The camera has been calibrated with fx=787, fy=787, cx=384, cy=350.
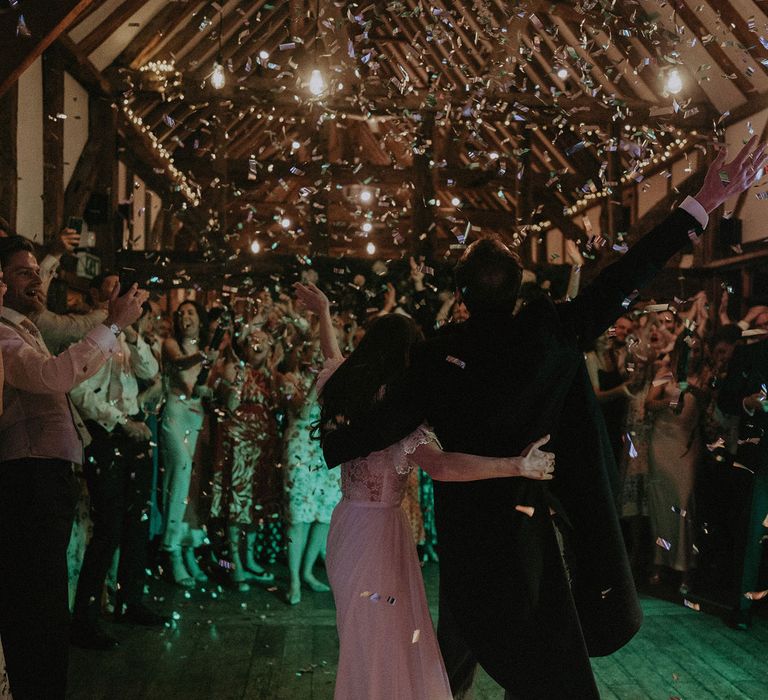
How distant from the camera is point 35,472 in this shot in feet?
8.48

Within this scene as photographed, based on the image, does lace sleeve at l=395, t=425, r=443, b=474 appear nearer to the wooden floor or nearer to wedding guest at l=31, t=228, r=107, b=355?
the wooden floor

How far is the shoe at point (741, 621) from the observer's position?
164 inches

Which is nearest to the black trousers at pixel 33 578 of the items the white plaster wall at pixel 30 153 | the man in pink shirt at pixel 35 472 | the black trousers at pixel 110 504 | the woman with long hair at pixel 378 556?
the man in pink shirt at pixel 35 472

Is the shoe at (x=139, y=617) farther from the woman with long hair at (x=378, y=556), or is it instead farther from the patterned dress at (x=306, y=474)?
the woman with long hair at (x=378, y=556)

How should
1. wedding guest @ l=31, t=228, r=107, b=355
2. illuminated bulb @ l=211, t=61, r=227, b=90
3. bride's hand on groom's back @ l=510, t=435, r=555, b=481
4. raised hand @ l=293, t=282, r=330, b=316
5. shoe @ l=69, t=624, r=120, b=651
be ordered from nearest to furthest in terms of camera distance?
bride's hand on groom's back @ l=510, t=435, r=555, b=481 < raised hand @ l=293, t=282, r=330, b=316 < wedding guest @ l=31, t=228, r=107, b=355 < shoe @ l=69, t=624, r=120, b=651 < illuminated bulb @ l=211, t=61, r=227, b=90

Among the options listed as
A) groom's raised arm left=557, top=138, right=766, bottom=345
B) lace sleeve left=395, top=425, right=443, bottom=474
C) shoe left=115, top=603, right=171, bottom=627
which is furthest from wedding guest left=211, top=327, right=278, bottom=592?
groom's raised arm left=557, top=138, right=766, bottom=345

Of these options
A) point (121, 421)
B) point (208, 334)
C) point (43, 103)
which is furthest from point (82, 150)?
point (121, 421)

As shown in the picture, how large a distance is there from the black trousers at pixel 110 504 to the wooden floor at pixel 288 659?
0.95ft

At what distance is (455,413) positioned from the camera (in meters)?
1.94

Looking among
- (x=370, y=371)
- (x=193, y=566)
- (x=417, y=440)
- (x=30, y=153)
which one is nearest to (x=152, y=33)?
(x=30, y=153)

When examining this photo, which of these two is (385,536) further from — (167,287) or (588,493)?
(167,287)

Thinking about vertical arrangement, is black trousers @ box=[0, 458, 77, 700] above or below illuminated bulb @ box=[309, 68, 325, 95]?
below

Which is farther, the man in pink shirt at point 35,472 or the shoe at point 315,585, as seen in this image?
the shoe at point 315,585

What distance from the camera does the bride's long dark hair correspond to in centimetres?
223
